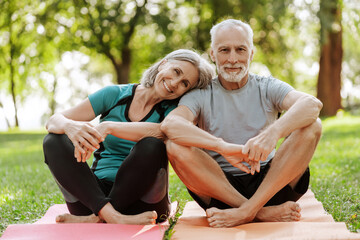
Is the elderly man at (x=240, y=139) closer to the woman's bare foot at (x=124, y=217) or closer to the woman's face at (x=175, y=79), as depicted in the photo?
the woman's face at (x=175, y=79)

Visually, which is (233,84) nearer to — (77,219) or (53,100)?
(77,219)

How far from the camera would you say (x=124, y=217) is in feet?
9.72

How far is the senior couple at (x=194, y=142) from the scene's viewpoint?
2.94 metres

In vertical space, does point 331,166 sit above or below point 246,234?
below

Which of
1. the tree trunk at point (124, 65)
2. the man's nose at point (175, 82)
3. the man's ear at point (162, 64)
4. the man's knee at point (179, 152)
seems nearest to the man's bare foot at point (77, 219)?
the man's knee at point (179, 152)

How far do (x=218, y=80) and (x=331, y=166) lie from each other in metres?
2.99

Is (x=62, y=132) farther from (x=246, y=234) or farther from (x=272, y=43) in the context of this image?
(x=272, y=43)

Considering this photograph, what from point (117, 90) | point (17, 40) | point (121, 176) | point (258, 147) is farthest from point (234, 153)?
point (17, 40)

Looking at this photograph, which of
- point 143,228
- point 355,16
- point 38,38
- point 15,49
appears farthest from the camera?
point 15,49

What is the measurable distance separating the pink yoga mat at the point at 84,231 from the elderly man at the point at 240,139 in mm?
463

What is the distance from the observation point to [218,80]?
3.48m

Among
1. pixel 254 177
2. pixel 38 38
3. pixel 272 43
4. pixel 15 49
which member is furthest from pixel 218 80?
pixel 15 49

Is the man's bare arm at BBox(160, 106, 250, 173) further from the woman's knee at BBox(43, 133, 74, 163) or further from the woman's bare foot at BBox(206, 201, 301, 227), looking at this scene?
the woman's knee at BBox(43, 133, 74, 163)

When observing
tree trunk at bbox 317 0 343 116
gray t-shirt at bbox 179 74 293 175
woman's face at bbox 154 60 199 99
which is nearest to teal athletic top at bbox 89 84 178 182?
woman's face at bbox 154 60 199 99
